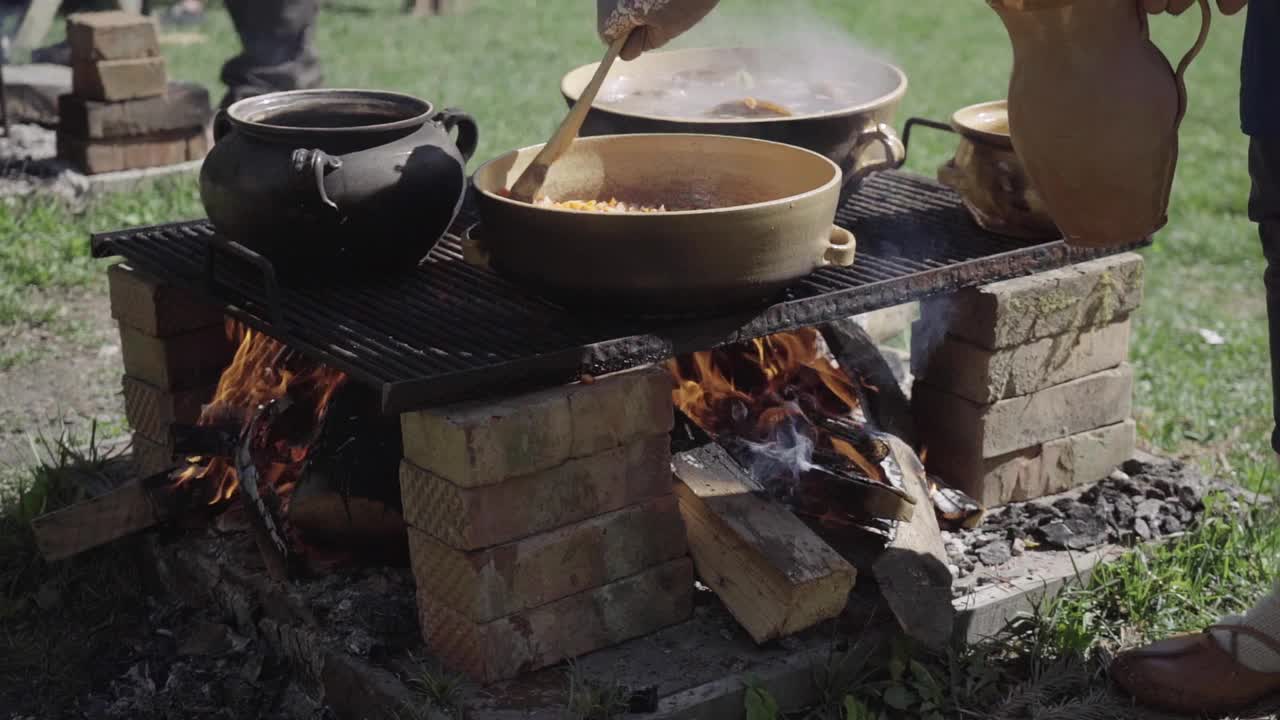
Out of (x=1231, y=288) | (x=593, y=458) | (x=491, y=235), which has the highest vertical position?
(x=491, y=235)

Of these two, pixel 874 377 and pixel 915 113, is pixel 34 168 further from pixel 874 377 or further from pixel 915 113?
pixel 915 113

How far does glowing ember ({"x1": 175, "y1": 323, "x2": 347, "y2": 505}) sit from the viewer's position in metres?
3.03

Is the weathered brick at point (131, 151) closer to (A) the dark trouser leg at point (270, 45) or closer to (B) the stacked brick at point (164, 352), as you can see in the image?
(A) the dark trouser leg at point (270, 45)

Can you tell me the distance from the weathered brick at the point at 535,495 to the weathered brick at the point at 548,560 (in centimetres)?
2

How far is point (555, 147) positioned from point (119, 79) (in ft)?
10.6

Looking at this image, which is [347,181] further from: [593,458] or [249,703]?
[249,703]

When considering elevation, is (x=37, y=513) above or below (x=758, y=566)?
below

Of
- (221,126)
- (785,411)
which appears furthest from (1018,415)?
(221,126)

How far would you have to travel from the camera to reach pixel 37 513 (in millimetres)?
3328

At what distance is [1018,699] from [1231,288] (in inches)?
133

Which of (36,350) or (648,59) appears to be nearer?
(648,59)

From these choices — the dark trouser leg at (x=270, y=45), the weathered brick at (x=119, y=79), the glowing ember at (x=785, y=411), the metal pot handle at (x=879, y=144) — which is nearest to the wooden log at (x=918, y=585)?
the glowing ember at (x=785, y=411)

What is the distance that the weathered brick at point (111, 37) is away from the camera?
17.7 feet

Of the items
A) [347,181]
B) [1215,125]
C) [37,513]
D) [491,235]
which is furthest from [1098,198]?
[1215,125]
